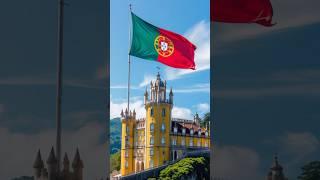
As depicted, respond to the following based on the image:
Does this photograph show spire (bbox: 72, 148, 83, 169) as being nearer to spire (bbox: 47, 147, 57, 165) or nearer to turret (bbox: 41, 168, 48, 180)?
spire (bbox: 47, 147, 57, 165)

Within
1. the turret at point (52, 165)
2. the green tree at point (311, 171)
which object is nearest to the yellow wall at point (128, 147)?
the turret at point (52, 165)

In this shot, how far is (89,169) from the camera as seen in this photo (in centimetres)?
496

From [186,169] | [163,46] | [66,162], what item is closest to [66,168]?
[66,162]

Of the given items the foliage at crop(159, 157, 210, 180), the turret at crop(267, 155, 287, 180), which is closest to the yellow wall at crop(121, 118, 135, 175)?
the foliage at crop(159, 157, 210, 180)

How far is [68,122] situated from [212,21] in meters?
1.68

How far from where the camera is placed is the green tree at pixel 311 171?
12.3 feet

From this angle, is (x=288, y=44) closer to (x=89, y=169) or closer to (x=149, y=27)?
(x=89, y=169)

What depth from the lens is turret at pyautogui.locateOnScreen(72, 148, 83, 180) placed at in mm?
4875

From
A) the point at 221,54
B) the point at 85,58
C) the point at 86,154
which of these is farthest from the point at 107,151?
the point at 221,54

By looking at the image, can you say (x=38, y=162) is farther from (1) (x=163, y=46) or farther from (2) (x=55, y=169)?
(1) (x=163, y=46)

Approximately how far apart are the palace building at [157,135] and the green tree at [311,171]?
24866 mm

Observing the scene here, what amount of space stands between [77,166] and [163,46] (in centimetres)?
701

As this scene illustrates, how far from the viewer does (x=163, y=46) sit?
11625 mm

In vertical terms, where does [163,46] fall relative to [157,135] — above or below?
above
